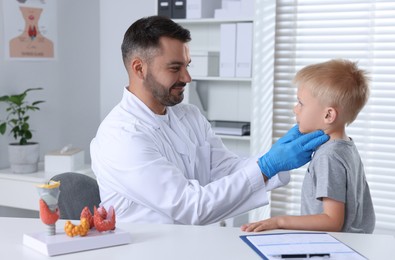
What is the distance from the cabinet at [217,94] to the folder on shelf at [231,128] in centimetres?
6

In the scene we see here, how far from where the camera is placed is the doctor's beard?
204cm

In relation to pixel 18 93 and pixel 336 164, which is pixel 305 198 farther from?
pixel 18 93

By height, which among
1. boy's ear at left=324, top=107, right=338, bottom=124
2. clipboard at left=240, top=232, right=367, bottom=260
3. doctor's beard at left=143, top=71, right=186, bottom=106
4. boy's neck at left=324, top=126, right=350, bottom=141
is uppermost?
doctor's beard at left=143, top=71, right=186, bottom=106

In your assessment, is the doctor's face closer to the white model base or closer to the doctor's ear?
the doctor's ear

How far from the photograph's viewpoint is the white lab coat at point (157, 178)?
5.71ft

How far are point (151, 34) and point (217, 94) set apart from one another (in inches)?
62.1

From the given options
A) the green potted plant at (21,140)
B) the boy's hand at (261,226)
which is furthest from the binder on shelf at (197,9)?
the boy's hand at (261,226)

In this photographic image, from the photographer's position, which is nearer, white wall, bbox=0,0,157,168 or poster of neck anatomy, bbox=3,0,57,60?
poster of neck anatomy, bbox=3,0,57,60

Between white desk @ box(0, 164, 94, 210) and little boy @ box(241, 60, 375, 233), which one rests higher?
little boy @ box(241, 60, 375, 233)

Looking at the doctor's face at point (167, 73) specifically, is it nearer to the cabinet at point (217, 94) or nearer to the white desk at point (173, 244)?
the white desk at point (173, 244)

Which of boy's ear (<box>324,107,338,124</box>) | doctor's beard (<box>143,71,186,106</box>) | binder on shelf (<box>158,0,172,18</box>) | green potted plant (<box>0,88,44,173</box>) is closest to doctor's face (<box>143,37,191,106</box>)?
doctor's beard (<box>143,71,186,106</box>)

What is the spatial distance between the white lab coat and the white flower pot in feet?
3.98

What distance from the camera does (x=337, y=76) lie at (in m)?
Result: 1.70

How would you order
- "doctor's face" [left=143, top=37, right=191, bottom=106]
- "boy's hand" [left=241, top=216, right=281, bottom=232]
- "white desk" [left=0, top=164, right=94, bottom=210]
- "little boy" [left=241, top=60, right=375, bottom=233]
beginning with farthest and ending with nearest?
"white desk" [left=0, top=164, right=94, bottom=210]
"doctor's face" [left=143, top=37, right=191, bottom=106]
"little boy" [left=241, top=60, right=375, bottom=233]
"boy's hand" [left=241, top=216, right=281, bottom=232]
